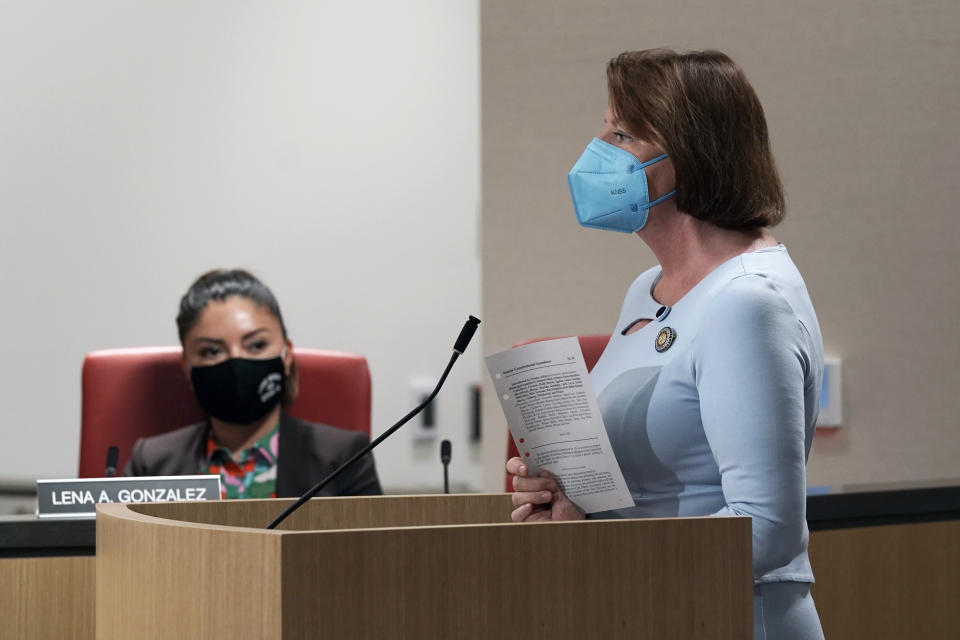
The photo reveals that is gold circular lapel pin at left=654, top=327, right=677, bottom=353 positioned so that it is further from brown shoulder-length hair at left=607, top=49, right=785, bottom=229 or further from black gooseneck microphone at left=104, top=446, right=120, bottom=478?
black gooseneck microphone at left=104, top=446, right=120, bottom=478

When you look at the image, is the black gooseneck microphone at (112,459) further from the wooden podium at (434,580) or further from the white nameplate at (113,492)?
the wooden podium at (434,580)

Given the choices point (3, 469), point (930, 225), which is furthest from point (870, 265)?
point (3, 469)

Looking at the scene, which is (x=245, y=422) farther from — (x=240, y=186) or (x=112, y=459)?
(x=240, y=186)

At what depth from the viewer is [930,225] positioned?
3121 millimetres

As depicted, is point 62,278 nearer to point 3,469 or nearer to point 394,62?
point 3,469

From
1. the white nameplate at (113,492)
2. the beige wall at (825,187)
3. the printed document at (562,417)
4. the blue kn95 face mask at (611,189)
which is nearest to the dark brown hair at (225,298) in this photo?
the beige wall at (825,187)

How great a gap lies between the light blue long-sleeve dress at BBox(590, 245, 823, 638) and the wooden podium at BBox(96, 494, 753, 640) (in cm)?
17

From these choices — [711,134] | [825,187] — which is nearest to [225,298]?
[825,187]

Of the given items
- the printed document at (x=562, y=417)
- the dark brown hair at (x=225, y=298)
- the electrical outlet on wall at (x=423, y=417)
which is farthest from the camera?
the electrical outlet on wall at (x=423, y=417)

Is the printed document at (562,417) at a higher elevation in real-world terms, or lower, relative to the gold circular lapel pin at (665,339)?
lower

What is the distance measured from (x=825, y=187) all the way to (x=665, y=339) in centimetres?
185

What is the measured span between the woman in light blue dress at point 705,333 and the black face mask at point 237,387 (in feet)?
4.80

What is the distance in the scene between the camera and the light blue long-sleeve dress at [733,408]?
1.25m

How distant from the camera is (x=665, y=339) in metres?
1.43
